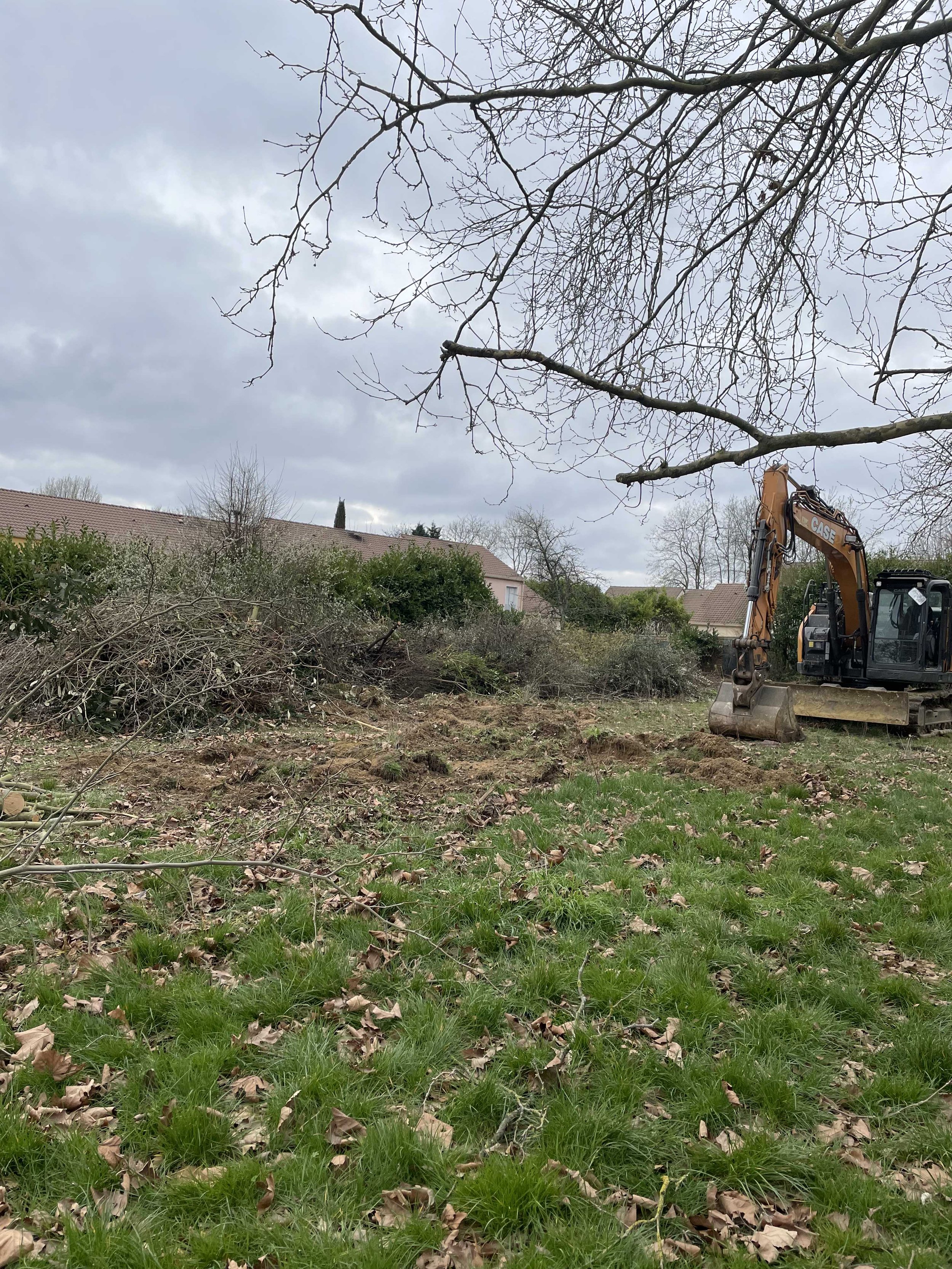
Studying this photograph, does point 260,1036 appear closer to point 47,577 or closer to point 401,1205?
point 401,1205

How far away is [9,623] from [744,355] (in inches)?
436

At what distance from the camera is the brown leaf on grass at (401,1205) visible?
7.23ft

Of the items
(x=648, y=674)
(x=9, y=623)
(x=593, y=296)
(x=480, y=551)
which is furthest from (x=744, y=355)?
(x=480, y=551)

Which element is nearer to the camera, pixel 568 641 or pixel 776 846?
pixel 776 846

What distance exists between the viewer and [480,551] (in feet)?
150

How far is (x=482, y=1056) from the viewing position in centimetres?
299

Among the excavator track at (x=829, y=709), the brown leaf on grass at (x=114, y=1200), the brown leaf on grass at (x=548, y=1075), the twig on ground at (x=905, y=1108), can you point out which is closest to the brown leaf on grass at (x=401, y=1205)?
the brown leaf on grass at (x=548, y=1075)

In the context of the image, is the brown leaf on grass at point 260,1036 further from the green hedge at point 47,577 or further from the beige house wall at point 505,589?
the beige house wall at point 505,589

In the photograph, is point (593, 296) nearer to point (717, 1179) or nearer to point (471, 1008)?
point (471, 1008)

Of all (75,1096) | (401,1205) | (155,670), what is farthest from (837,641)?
(75,1096)

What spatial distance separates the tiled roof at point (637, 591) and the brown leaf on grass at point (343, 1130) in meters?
24.9

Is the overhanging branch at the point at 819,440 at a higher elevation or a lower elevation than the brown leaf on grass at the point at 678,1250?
higher

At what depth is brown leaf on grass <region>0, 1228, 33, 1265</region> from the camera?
6.79 feet

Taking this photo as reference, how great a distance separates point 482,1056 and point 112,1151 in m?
1.34
